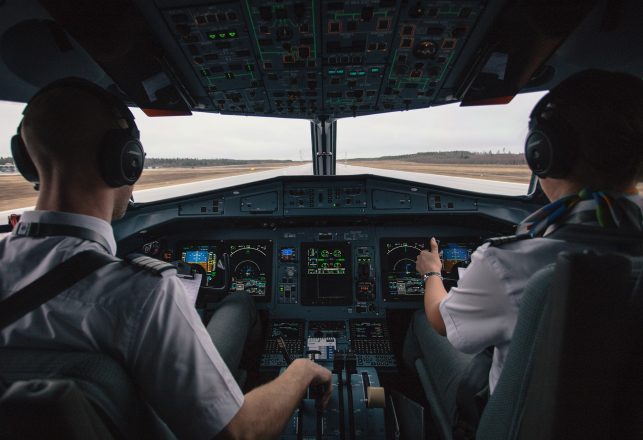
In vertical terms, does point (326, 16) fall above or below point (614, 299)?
above

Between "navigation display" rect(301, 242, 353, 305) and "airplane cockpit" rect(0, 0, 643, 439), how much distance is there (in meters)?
0.01

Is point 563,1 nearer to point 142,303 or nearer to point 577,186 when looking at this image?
point 577,186

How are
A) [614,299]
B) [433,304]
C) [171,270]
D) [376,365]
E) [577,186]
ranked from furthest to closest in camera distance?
[376,365], [433,304], [577,186], [171,270], [614,299]

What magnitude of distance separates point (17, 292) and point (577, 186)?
4.56 ft

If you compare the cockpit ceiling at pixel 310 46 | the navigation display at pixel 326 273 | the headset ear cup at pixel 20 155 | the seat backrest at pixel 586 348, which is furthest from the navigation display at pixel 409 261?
the headset ear cup at pixel 20 155

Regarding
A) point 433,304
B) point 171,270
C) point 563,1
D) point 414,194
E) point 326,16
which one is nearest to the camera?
point 171,270

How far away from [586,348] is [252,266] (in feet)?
8.06

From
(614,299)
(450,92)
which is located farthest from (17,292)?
(450,92)

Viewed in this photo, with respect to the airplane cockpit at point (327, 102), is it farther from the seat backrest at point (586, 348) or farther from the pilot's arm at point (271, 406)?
the seat backrest at point (586, 348)

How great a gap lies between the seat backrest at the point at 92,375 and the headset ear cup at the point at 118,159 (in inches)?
17.3

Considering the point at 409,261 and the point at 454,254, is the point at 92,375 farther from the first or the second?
the point at 454,254

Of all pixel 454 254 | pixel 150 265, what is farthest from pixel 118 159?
pixel 454 254

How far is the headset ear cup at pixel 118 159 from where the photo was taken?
33.0 inches

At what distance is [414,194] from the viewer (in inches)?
105
